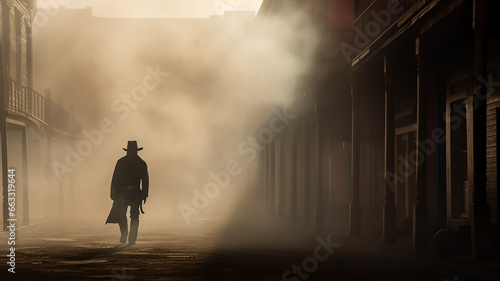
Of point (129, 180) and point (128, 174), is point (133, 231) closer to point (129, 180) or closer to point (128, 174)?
point (129, 180)

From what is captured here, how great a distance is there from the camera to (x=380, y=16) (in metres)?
17.0

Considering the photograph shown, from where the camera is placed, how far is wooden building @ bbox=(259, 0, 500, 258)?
11172 mm

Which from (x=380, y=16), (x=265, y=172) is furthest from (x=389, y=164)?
(x=265, y=172)

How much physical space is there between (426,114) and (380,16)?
376 cm

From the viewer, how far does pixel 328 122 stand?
1141 inches

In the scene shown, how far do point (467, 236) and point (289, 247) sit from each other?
4773 mm

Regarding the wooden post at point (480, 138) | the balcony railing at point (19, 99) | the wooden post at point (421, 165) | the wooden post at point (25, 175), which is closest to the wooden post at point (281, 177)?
the balcony railing at point (19, 99)

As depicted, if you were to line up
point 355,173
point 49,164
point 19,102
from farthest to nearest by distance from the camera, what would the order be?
point 49,164, point 19,102, point 355,173

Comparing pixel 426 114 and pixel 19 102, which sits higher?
pixel 19 102

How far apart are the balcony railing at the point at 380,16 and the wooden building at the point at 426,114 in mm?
23

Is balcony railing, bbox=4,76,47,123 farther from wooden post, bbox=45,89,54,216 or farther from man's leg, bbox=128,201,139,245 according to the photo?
man's leg, bbox=128,201,139,245

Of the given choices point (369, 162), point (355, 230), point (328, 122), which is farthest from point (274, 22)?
point (355, 230)

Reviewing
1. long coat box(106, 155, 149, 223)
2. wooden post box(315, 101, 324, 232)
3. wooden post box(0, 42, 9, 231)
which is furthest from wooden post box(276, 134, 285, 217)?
long coat box(106, 155, 149, 223)

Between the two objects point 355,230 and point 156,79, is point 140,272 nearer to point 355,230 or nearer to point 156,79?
point 355,230
